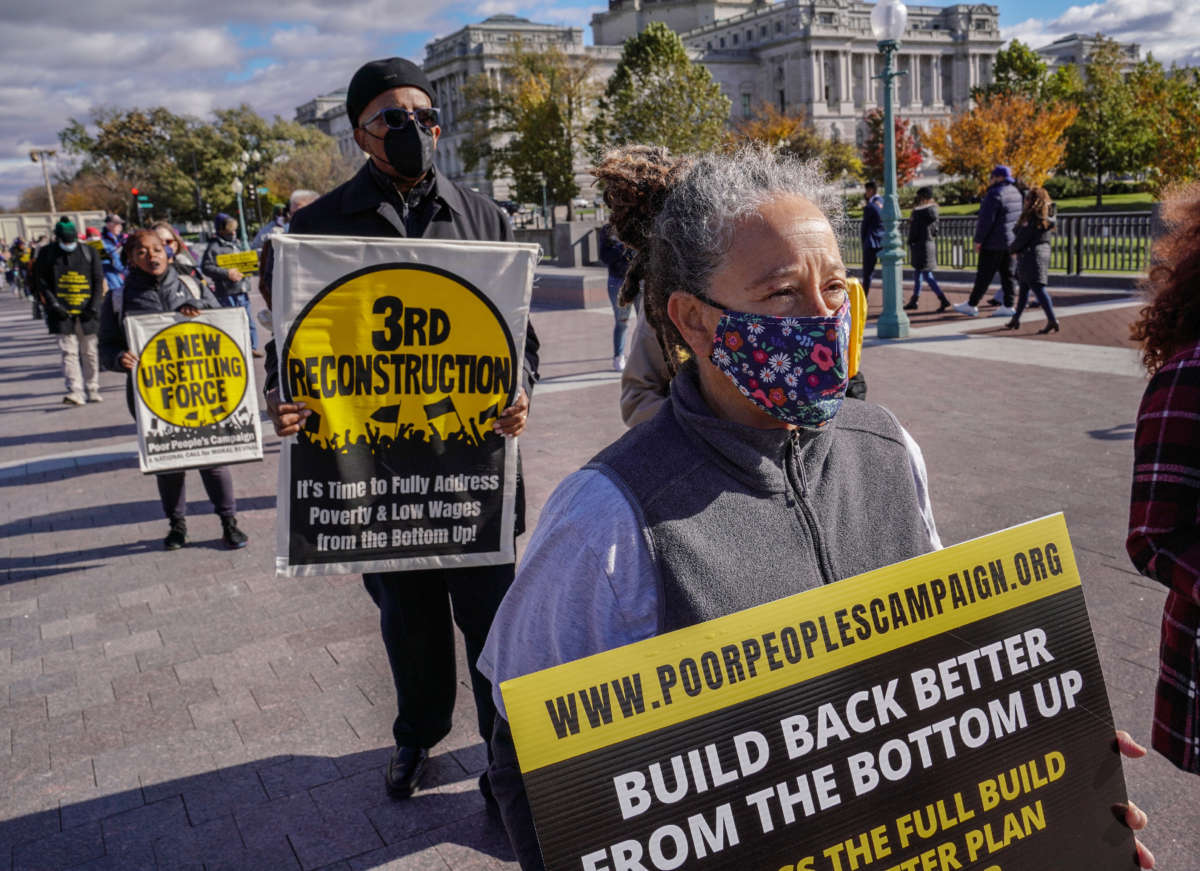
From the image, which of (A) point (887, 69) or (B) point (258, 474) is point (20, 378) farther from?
(A) point (887, 69)

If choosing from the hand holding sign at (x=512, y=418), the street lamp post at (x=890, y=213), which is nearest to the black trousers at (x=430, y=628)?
the hand holding sign at (x=512, y=418)

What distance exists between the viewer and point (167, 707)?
3.96m

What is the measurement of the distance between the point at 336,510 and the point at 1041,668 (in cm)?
204

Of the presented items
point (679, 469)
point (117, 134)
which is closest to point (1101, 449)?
point (679, 469)

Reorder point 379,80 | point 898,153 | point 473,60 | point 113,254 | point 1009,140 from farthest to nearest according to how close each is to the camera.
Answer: point 473,60, point 898,153, point 1009,140, point 113,254, point 379,80

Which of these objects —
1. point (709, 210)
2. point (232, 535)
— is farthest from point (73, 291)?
point (709, 210)

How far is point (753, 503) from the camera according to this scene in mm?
1479

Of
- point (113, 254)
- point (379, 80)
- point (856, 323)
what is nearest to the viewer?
point (856, 323)

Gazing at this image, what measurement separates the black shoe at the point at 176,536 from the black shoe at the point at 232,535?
244mm

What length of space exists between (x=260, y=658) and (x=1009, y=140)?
4964cm

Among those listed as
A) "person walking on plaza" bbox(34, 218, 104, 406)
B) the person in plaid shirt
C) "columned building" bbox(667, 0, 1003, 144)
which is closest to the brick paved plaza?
the person in plaid shirt

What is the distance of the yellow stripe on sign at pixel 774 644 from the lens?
1274mm

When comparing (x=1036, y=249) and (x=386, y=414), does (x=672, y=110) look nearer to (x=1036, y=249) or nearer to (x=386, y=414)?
(x=1036, y=249)

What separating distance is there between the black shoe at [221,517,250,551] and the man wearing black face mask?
3022 millimetres
